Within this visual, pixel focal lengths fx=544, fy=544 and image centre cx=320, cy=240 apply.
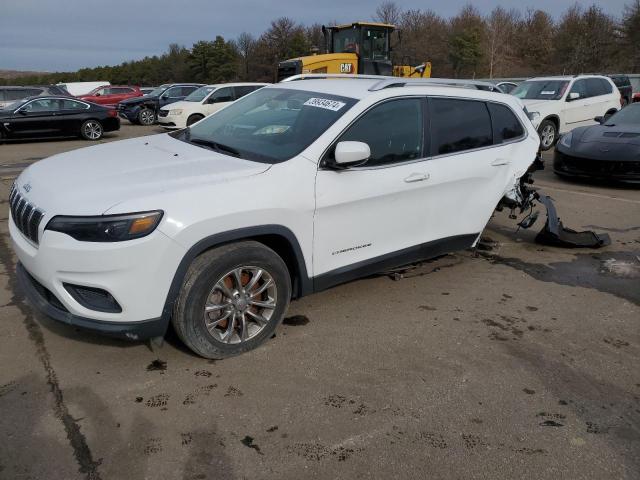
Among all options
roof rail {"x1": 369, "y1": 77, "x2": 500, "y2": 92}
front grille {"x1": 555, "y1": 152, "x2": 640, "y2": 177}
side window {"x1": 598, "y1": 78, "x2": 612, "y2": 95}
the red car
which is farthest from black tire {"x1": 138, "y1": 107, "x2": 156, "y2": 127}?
roof rail {"x1": 369, "y1": 77, "x2": 500, "y2": 92}

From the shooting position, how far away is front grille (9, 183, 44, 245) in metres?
3.14

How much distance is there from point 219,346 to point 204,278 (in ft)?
1.62

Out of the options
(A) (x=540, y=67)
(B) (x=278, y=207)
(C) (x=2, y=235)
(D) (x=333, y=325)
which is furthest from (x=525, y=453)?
(A) (x=540, y=67)

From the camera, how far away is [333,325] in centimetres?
397

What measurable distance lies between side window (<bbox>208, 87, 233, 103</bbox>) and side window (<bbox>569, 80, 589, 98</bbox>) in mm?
10439

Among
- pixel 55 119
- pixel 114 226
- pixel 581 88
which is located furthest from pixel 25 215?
pixel 55 119

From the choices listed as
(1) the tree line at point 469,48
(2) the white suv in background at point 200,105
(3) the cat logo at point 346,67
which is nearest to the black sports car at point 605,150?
(3) the cat logo at point 346,67

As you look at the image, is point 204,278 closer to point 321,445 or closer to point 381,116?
point 321,445

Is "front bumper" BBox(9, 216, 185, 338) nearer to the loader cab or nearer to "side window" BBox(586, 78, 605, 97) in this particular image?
"side window" BBox(586, 78, 605, 97)

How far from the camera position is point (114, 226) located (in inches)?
114

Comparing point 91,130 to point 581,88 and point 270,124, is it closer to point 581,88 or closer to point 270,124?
point 581,88

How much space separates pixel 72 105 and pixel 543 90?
13466 mm

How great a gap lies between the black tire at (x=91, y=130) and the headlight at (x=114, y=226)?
15.3 metres

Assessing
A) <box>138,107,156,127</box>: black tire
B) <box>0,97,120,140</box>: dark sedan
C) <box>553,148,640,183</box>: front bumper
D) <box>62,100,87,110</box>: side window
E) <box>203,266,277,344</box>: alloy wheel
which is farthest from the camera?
<box>138,107,156,127</box>: black tire
